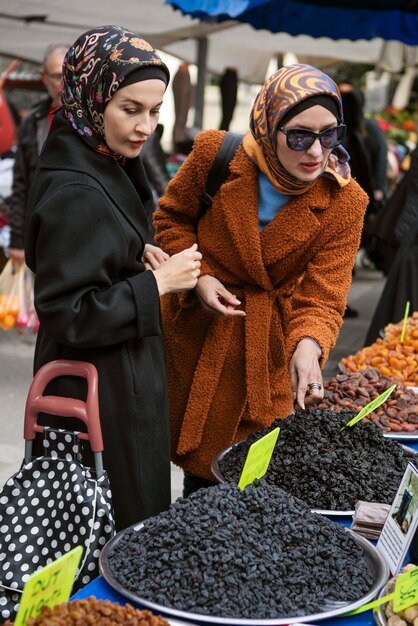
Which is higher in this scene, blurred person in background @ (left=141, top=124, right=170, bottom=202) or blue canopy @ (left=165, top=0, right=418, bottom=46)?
blue canopy @ (left=165, top=0, right=418, bottom=46)

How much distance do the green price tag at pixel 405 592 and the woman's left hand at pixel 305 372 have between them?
2.67 feet

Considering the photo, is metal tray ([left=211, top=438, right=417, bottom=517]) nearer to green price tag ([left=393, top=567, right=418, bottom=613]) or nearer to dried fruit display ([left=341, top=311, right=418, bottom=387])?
green price tag ([left=393, top=567, right=418, bottom=613])

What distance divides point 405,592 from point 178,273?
3.06ft

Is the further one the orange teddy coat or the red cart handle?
the orange teddy coat

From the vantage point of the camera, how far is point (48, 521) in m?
1.92

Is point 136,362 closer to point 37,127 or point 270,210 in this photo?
point 270,210

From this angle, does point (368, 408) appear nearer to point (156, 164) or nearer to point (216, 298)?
point (216, 298)

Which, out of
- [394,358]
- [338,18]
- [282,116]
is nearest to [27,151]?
[338,18]

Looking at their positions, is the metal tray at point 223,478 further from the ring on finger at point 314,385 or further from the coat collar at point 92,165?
the coat collar at point 92,165

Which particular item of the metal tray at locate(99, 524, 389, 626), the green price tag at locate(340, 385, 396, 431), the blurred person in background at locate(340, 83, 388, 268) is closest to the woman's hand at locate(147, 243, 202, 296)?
the green price tag at locate(340, 385, 396, 431)

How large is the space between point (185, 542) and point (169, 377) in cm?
98

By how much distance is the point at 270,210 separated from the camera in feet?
8.20

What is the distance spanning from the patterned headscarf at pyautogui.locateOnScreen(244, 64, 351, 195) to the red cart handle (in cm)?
74

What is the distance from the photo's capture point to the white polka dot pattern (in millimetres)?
→ 1884
